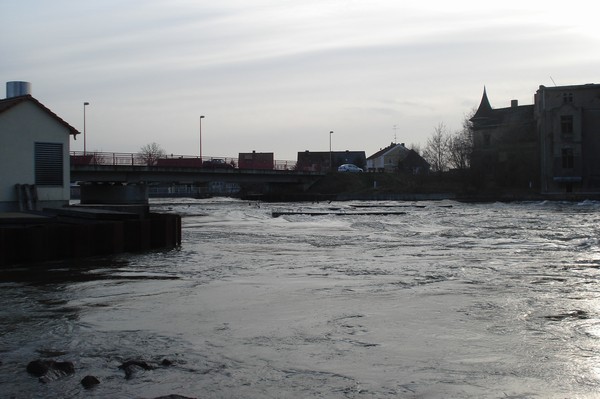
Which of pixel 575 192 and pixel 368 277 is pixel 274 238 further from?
pixel 575 192

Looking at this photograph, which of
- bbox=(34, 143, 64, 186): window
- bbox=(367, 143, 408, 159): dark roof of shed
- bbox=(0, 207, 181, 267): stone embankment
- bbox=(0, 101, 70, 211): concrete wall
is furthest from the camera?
bbox=(367, 143, 408, 159): dark roof of shed

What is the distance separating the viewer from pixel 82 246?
2333cm

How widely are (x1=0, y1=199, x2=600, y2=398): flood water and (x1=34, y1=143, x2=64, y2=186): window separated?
35.7 feet

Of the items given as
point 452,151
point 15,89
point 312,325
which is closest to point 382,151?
point 452,151

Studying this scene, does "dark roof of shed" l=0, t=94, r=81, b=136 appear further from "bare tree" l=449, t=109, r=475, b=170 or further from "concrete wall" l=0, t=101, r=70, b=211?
"bare tree" l=449, t=109, r=475, b=170

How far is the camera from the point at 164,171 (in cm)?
7144

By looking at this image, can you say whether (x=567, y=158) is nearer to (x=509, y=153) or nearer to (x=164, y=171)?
(x=509, y=153)

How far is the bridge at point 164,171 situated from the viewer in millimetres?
63406

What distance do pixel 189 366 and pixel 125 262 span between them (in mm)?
13468

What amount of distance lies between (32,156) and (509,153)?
234 feet

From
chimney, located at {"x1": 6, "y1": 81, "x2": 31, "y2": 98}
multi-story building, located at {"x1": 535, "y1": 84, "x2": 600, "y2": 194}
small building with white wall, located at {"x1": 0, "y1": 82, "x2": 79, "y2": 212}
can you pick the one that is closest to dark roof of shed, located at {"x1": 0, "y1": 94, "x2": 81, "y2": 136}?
small building with white wall, located at {"x1": 0, "y1": 82, "x2": 79, "y2": 212}

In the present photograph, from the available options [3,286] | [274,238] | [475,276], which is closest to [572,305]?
[475,276]

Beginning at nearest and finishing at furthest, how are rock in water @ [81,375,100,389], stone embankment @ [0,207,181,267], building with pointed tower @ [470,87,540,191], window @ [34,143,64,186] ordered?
1. rock in water @ [81,375,100,389]
2. stone embankment @ [0,207,181,267]
3. window @ [34,143,64,186]
4. building with pointed tower @ [470,87,540,191]

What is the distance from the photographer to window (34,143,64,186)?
3141 cm
